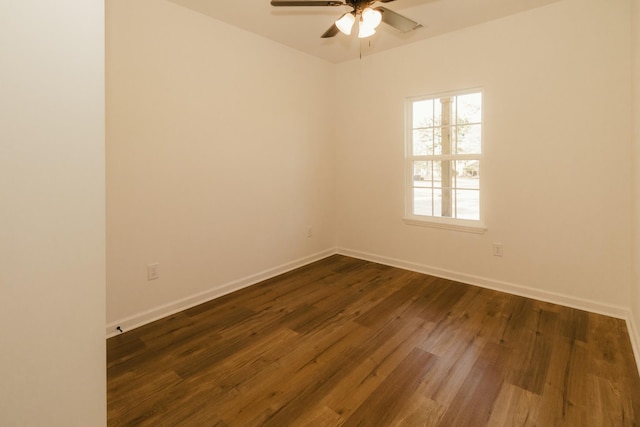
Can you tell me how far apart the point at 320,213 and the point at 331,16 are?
89.7 inches

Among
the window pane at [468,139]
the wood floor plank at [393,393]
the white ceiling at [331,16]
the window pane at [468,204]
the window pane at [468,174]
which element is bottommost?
the wood floor plank at [393,393]

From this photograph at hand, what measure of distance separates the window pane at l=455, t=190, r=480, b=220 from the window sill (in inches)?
3.5

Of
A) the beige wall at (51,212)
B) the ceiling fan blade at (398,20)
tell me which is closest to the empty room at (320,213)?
the beige wall at (51,212)

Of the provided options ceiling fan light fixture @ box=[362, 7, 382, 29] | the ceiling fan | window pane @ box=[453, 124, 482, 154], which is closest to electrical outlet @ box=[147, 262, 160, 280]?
the ceiling fan

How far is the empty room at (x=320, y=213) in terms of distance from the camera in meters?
1.00

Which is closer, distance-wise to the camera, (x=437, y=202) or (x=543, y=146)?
(x=543, y=146)

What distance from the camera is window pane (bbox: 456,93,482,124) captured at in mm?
3363

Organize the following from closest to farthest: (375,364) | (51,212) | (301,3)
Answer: (51,212) < (301,3) < (375,364)

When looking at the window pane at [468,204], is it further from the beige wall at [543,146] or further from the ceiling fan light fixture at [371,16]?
the ceiling fan light fixture at [371,16]

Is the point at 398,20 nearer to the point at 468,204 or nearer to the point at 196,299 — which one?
the point at 468,204

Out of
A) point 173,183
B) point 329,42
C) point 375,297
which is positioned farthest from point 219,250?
point 329,42

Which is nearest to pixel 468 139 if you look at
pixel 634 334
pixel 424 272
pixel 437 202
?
pixel 437 202

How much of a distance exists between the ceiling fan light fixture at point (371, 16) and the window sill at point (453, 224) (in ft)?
7.45

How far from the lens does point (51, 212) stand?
97cm
